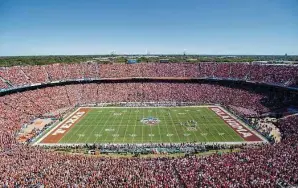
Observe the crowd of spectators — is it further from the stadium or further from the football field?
the football field

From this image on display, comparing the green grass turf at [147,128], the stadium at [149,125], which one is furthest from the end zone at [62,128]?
the green grass turf at [147,128]

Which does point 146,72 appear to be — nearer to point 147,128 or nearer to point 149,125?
point 149,125

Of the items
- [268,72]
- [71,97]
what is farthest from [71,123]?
[268,72]

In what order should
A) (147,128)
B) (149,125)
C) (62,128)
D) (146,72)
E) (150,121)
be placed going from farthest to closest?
(146,72), (150,121), (149,125), (62,128), (147,128)

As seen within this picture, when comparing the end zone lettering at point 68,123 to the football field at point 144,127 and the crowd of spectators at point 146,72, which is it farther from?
the crowd of spectators at point 146,72

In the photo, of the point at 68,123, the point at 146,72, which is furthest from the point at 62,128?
the point at 146,72

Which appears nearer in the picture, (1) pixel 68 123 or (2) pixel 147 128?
(2) pixel 147 128

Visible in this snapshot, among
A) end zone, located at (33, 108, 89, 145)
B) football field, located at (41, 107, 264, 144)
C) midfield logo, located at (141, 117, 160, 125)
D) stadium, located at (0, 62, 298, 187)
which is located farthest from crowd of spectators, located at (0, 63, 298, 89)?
midfield logo, located at (141, 117, 160, 125)
